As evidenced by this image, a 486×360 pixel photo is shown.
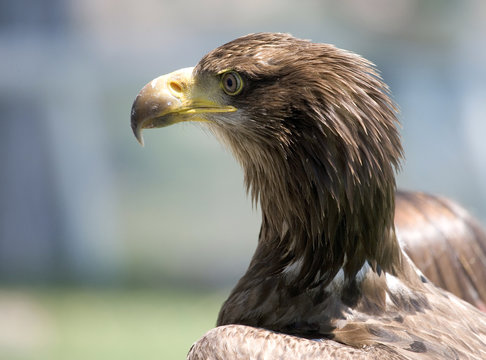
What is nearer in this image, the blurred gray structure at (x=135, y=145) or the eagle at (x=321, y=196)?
the eagle at (x=321, y=196)

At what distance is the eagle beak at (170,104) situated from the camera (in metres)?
2.53

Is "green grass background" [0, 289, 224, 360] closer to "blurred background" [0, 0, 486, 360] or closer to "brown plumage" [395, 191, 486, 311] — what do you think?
"blurred background" [0, 0, 486, 360]

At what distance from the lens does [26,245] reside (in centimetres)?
930

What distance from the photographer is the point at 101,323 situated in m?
8.03

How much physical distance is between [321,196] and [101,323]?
6042 millimetres

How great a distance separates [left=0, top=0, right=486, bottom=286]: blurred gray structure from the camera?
922 centimetres

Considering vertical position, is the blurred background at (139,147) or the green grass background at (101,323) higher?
the blurred background at (139,147)

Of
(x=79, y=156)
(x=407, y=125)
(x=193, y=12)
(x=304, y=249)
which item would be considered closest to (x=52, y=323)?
(x=79, y=156)

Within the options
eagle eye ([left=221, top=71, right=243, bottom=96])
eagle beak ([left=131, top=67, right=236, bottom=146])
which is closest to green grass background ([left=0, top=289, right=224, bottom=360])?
eagle beak ([left=131, top=67, right=236, bottom=146])

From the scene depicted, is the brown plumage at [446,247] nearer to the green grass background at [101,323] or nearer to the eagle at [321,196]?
the eagle at [321,196]

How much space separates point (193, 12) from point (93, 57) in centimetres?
133

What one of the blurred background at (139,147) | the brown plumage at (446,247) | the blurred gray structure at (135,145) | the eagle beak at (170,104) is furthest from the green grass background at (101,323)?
the eagle beak at (170,104)

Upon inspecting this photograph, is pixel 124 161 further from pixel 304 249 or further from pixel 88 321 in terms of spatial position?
pixel 304 249

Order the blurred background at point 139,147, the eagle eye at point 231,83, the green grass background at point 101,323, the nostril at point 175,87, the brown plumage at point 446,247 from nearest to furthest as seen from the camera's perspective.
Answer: the eagle eye at point 231,83 < the nostril at point 175,87 < the brown plumage at point 446,247 < the green grass background at point 101,323 < the blurred background at point 139,147
